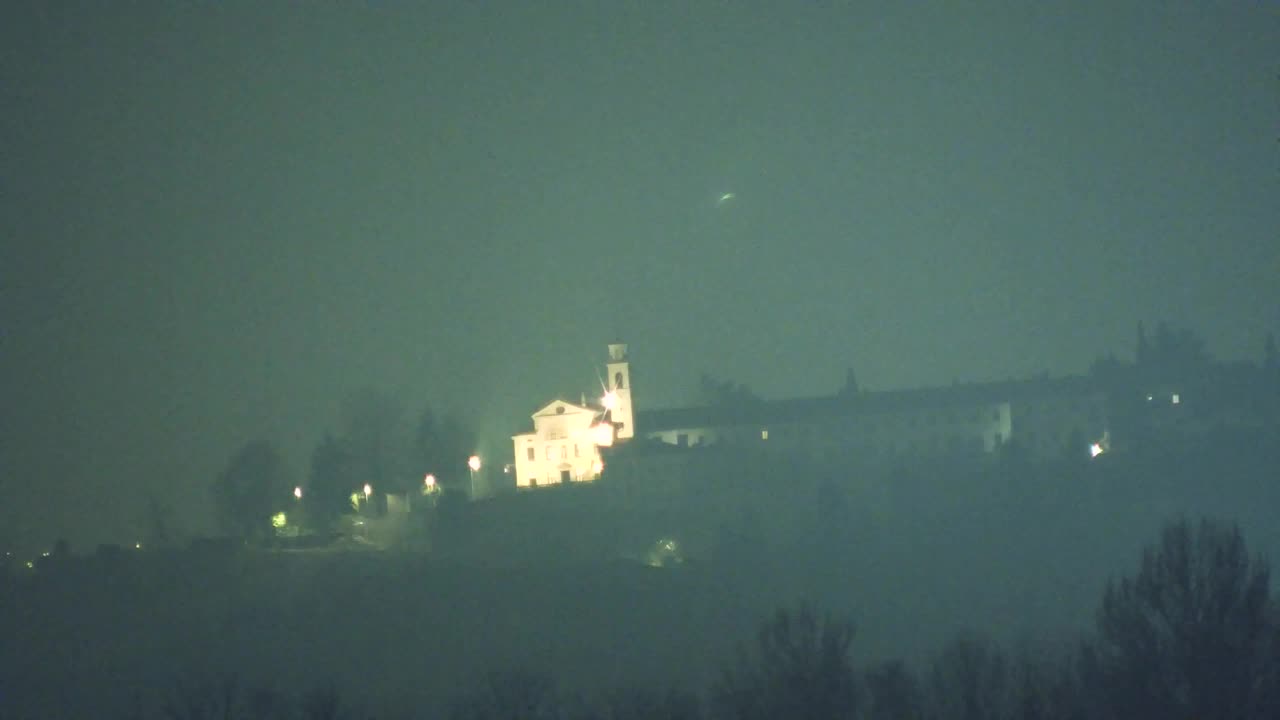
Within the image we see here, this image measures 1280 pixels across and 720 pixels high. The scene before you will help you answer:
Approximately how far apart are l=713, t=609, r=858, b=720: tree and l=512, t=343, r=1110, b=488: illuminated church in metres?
36.2

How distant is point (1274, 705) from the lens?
3014cm

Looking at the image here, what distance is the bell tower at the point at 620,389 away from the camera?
72.7 metres

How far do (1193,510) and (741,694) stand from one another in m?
40.0

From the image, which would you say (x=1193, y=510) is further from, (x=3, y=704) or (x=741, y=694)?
(x=3, y=704)

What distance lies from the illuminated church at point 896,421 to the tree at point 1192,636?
38.5m

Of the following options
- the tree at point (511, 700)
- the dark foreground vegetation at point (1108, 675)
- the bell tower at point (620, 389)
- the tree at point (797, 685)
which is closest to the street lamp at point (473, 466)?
the bell tower at point (620, 389)

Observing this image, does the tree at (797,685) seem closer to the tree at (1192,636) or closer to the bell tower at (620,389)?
the tree at (1192,636)

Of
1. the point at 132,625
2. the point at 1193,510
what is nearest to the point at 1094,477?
the point at 1193,510

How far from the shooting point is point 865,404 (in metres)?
82.4

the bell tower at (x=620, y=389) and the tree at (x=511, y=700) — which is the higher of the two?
the bell tower at (x=620, y=389)

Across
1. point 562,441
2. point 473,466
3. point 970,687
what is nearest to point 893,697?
point 970,687

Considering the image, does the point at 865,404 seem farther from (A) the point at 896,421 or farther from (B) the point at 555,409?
(B) the point at 555,409

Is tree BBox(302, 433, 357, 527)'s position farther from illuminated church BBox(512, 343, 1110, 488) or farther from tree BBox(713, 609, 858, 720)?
tree BBox(713, 609, 858, 720)

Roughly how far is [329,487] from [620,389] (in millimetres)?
15636
